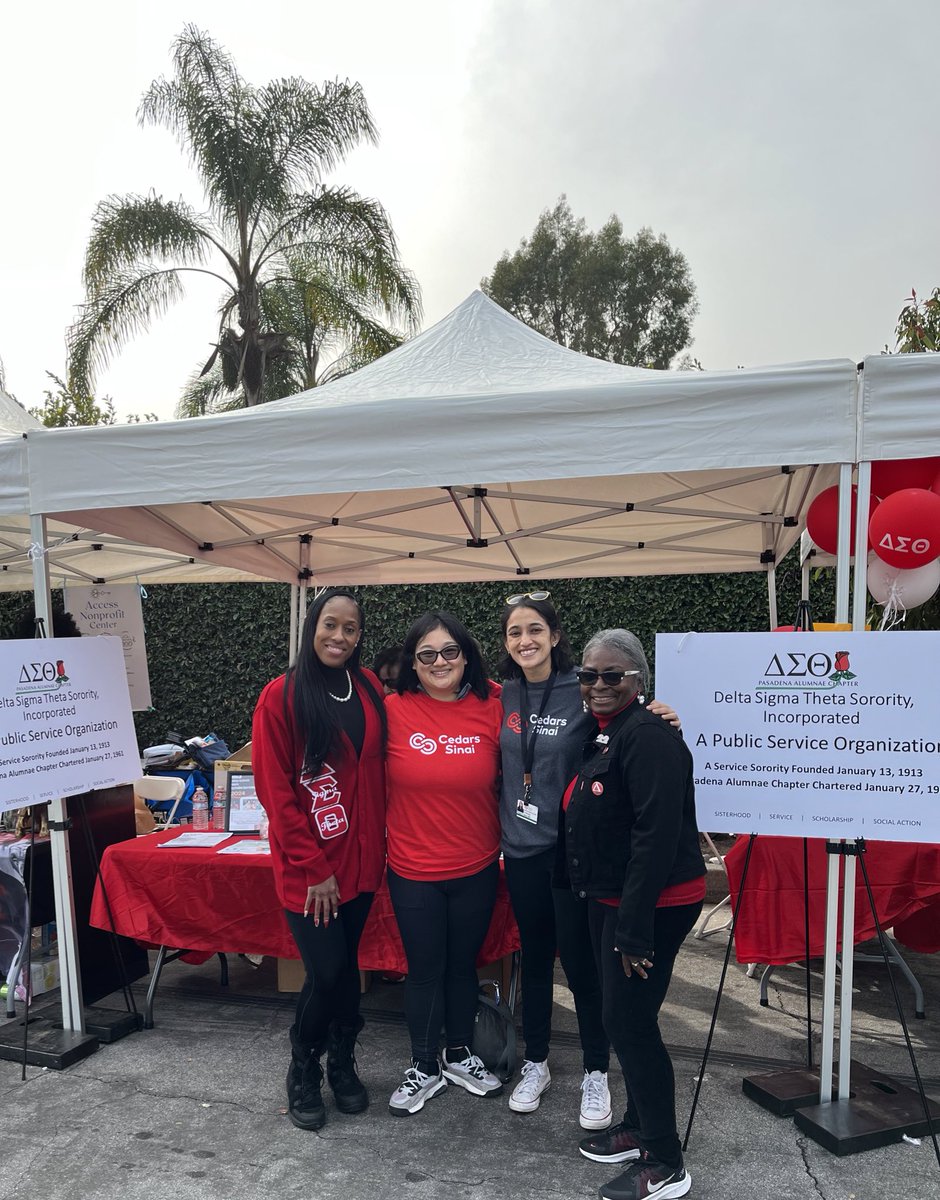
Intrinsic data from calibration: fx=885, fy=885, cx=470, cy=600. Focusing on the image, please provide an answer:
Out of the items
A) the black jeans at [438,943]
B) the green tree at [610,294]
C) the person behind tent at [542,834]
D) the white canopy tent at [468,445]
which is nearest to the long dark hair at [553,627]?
the person behind tent at [542,834]

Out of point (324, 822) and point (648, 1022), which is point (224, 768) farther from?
point (648, 1022)

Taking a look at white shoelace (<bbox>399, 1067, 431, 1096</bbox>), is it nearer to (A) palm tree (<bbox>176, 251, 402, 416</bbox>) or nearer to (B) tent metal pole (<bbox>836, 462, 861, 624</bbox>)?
(B) tent metal pole (<bbox>836, 462, 861, 624</bbox>)

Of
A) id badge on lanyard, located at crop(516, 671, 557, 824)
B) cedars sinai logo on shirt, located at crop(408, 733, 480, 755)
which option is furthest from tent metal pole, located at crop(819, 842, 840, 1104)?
cedars sinai logo on shirt, located at crop(408, 733, 480, 755)

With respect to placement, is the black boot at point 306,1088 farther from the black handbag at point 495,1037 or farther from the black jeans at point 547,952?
the black jeans at point 547,952

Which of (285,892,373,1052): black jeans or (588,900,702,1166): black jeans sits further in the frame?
(285,892,373,1052): black jeans

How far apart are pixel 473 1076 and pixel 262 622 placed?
5777 millimetres

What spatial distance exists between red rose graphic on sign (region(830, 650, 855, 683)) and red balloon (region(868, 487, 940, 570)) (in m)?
0.46

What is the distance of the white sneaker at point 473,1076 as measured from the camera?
2793 mm

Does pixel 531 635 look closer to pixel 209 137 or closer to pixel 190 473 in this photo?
pixel 190 473

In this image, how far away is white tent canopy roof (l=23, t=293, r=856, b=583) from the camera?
101 inches

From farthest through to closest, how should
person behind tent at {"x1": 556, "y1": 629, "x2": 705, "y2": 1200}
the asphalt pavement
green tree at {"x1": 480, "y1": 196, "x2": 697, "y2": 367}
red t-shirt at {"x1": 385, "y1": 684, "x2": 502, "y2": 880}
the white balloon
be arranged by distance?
green tree at {"x1": 480, "y1": 196, "x2": 697, "y2": 367}
the white balloon
red t-shirt at {"x1": 385, "y1": 684, "x2": 502, "y2": 880}
the asphalt pavement
person behind tent at {"x1": 556, "y1": 629, "x2": 705, "y2": 1200}

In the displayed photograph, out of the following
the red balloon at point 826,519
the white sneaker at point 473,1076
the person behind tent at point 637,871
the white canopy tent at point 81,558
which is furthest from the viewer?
the white canopy tent at point 81,558

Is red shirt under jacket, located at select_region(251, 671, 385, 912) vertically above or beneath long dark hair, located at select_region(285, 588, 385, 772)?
beneath

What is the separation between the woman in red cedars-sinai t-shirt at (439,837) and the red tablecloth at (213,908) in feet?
1.45
